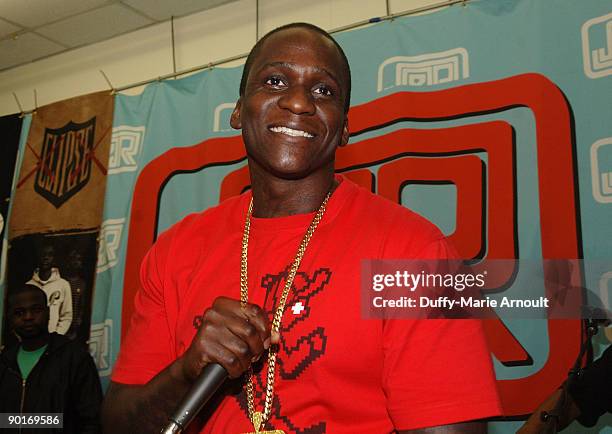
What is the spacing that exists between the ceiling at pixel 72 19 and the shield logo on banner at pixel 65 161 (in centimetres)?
58

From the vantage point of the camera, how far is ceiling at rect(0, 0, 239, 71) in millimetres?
3217

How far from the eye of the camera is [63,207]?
3285mm

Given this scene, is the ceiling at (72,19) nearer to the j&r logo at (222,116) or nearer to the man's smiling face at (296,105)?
the j&r logo at (222,116)

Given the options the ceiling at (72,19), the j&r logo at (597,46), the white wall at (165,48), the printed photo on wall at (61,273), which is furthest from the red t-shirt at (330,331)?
the ceiling at (72,19)

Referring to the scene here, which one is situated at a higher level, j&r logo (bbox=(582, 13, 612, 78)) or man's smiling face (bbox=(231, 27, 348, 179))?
j&r logo (bbox=(582, 13, 612, 78))

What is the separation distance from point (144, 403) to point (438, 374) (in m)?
0.45

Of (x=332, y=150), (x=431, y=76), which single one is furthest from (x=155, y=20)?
(x=332, y=150)

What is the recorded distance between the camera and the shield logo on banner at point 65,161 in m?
3.25

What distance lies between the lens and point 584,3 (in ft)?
6.86

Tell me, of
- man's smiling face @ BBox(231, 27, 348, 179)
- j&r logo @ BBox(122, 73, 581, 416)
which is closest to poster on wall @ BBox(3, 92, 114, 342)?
j&r logo @ BBox(122, 73, 581, 416)

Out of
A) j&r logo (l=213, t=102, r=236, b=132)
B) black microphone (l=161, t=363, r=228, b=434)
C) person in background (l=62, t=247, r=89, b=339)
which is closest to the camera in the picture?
black microphone (l=161, t=363, r=228, b=434)

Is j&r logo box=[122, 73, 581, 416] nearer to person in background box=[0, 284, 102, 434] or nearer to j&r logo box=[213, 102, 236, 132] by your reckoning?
j&r logo box=[213, 102, 236, 132]

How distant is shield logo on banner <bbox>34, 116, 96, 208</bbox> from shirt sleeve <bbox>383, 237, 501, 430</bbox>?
9.04ft
